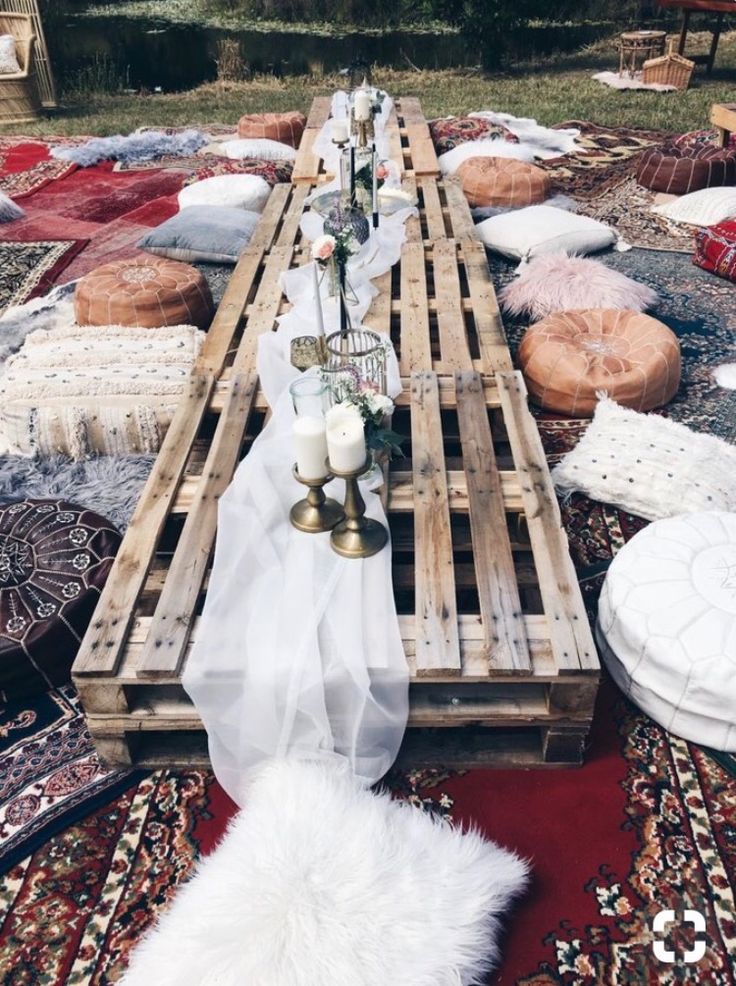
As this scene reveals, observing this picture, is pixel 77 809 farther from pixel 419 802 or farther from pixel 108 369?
pixel 108 369

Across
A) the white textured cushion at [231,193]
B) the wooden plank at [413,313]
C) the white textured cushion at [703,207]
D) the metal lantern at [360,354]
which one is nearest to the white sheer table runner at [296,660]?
the metal lantern at [360,354]

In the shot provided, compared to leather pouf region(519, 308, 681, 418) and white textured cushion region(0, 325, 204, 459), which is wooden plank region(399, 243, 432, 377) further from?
white textured cushion region(0, 325, 204, 459)

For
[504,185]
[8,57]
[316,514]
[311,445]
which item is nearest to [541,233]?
[504,185]

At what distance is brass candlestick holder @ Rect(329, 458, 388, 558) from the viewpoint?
7.13ft

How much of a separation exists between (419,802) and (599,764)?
503mm

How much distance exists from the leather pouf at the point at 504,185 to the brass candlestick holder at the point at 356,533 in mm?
4041

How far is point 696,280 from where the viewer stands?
475 cm

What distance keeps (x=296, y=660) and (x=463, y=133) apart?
6270 mm

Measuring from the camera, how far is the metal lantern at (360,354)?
2.82 metres

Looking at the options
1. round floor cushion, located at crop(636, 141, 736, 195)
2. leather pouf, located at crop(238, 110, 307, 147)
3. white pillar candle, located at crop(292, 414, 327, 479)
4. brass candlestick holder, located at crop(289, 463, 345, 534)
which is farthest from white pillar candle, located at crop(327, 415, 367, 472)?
leather pouf, located at crop(238, 110, 307, 147)

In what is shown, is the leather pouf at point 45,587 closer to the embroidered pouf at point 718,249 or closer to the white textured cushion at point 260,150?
the embroidered pouf at point 718,249

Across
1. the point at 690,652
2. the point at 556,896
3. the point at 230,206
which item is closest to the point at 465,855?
the point at 556,896

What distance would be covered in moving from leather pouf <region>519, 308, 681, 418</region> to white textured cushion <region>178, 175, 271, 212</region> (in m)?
2.67

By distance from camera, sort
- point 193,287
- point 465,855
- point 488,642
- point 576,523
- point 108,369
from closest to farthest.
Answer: point 465,855
point 488,642
point 576,523
point 108,369
point 193,287
